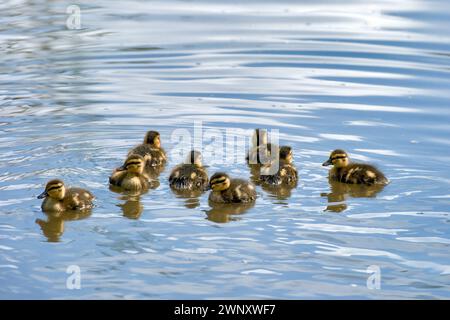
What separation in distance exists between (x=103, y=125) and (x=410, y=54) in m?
4.14

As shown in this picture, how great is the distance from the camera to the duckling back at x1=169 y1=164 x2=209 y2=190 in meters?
8.14

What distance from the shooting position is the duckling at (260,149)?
8805mm

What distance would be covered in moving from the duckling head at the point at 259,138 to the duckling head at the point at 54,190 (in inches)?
76.7

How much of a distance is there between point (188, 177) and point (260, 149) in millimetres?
925

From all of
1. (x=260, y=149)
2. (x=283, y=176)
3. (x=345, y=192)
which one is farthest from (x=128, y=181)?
(x=345, y=192)

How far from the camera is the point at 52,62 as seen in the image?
1211 centimetres

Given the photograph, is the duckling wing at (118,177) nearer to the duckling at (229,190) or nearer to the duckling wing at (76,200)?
the duckling wing at (76,200)

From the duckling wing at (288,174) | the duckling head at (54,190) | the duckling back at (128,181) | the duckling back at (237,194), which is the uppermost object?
the duckling wing at (288,174)

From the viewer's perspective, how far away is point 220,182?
7.89 m

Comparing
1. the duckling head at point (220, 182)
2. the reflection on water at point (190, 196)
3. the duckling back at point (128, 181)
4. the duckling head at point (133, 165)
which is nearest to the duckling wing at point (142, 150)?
the duckling head at point (133, 165)

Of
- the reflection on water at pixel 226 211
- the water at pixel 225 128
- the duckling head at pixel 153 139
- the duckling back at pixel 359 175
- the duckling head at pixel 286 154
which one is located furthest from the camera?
the duckling head at pixel 153 139

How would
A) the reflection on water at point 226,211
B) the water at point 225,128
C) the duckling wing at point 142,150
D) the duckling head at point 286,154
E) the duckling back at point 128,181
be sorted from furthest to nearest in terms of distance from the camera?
the duckling wing at point 142,150
the duckling head at point 286,154
the duckling back at point 128,181
the reflection on water at point 226,211
the water at point 225,128

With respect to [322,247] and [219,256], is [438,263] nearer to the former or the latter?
[322,247]

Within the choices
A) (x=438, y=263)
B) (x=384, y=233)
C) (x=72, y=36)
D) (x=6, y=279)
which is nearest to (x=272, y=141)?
(x=384, y=233)
